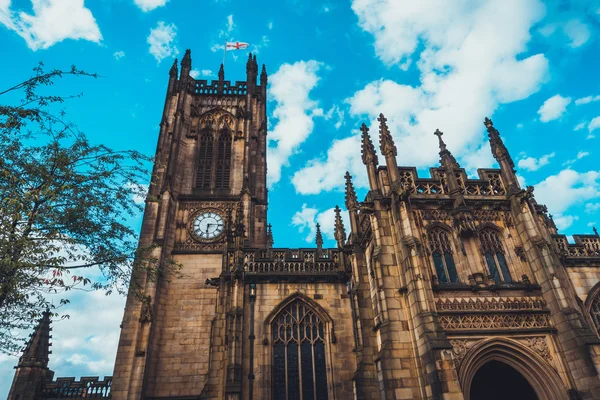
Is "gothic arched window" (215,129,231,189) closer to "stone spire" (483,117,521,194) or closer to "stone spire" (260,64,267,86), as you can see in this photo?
"stone spire" (260,64,267,86)

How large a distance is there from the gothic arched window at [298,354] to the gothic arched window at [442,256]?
6.55 meters

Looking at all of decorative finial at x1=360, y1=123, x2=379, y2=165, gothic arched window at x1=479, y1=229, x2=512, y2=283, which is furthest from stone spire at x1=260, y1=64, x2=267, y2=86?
gothic arched window at x1=479, y1=229, x2=512, y2=283

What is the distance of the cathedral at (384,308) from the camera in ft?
41.7

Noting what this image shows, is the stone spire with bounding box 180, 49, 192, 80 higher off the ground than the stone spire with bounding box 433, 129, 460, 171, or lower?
higher

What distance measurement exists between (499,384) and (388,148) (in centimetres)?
1032

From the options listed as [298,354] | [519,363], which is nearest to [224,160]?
[298,354]

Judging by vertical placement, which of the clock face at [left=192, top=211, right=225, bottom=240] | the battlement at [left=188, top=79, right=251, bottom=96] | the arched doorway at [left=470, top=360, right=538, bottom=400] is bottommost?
the arched doorway at [left=470, top=360, right=538, bottom=400]

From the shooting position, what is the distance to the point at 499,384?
596 inches

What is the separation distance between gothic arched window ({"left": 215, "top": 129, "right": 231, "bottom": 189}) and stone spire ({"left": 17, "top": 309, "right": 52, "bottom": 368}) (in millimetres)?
13794

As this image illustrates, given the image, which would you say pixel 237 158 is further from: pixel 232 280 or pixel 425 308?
pixel 425 308

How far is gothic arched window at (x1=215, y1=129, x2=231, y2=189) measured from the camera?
2969 centimetres

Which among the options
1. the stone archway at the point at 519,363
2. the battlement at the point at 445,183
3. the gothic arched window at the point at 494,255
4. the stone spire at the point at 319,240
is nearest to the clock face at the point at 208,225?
the stone spire at the point at 319,240

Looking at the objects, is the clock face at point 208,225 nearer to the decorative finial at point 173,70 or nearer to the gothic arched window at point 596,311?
the decorative finial at point 173,70

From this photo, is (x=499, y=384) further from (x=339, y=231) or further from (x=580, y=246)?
(x=339, y=231)
